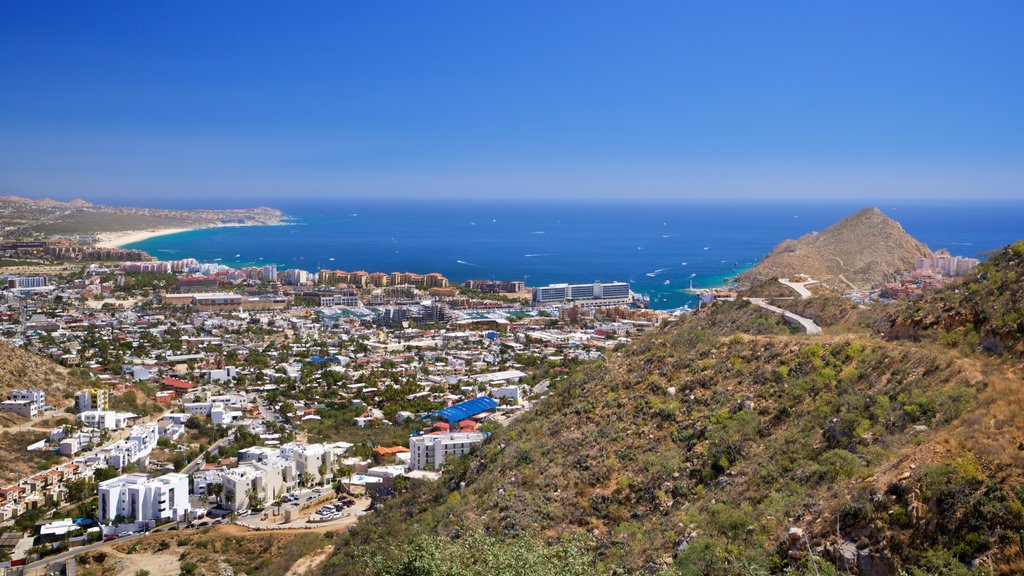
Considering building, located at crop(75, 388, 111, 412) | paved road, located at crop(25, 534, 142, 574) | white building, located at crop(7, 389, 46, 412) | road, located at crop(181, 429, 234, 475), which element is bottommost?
road, located at crop(181, 429, 234, 475)

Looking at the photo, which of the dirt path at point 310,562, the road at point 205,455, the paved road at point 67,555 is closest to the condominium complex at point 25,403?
the road at point 205,455

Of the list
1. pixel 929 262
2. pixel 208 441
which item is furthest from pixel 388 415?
pixel 929 262

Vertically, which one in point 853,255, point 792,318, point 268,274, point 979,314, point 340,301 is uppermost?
point 979,314

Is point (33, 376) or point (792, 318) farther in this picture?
point (33, 376)

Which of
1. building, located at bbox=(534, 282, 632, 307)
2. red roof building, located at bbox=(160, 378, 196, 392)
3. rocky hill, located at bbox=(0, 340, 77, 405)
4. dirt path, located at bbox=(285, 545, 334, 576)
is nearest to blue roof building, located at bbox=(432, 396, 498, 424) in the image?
dirt path, located at bbox=(285, 545, 334, 576)

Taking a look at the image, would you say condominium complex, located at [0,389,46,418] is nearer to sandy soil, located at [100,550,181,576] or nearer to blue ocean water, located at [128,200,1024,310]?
sandy soil, located at [100,550,181,576]

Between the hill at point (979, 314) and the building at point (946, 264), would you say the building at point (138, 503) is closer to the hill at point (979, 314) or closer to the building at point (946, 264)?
the hill at point (979, 314)

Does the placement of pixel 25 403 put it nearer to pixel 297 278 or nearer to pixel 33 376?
pixel 33 376

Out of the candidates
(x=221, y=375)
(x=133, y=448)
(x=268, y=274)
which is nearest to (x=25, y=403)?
(x=133, y=448)
